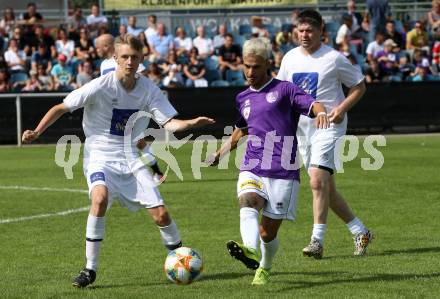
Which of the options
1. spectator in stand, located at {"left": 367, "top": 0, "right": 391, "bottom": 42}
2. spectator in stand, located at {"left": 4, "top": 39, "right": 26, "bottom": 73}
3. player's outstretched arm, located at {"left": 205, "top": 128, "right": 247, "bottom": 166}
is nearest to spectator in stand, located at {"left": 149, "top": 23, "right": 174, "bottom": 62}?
spectator in stand, located at {"left": 4, "top": 39, "right": 26, "bottom": 73}

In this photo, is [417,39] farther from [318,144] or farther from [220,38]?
[318,144]

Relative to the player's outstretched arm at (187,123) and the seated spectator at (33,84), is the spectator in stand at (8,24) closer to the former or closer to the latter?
the seated spectator at (33,84)

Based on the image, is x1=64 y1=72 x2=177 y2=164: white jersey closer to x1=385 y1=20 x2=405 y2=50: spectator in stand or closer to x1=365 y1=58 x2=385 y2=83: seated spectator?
x1=365 y1=58 x2=385 y2=83: seated spectator

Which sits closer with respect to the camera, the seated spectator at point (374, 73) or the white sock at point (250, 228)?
the white sock at point (250, 228)

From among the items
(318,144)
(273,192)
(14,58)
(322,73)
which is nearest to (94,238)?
A: (273,192)

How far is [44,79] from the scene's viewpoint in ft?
84.8

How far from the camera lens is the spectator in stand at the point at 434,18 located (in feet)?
98.0

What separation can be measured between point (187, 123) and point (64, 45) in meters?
19.4

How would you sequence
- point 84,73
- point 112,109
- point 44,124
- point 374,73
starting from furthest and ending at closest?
1. point 374,73
2. point 84,73
3. point 112,109
4. point 44,124

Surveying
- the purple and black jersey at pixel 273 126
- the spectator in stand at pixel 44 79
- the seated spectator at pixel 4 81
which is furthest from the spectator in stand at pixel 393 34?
the purple and black jersey at pixel 273 126

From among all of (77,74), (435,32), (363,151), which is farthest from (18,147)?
(435,32)

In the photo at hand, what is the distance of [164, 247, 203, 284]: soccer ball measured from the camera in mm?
8102

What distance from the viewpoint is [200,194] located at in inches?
604

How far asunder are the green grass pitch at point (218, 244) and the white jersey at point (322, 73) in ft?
5.21
